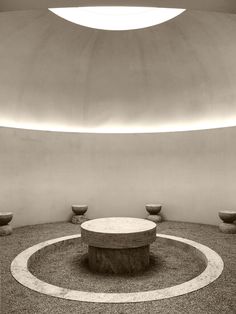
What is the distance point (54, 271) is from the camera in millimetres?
6102

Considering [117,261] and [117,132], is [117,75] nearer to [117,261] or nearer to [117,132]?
[117,132]

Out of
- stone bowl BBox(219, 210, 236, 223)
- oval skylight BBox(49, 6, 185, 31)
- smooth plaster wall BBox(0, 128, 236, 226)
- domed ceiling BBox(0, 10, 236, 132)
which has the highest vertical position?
oval skylight BBox(49, 6, 185, 31)

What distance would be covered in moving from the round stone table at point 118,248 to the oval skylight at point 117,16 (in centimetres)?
635

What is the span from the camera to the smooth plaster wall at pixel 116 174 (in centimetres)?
1010

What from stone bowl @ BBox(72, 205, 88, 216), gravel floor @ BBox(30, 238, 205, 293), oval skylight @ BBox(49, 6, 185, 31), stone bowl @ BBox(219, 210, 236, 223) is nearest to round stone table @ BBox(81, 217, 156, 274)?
gravel floor @ BBox(30, 238, 205, 293)

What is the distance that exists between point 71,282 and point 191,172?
262 inches

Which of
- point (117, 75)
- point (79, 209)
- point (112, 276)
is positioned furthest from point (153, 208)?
point (117, 75)

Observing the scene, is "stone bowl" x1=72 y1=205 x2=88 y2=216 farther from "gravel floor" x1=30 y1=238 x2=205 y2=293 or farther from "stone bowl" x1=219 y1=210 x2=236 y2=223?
"stone bowl" x1=219 y1=210 x2=236 y2=223

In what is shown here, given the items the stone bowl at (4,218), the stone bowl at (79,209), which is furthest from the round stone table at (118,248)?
the stone bowl at (79,209)

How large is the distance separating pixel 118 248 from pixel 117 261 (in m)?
0.32

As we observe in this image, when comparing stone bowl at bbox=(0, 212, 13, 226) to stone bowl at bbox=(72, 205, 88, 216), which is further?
stone bowl at bbox=(72, 205, 88, 216)

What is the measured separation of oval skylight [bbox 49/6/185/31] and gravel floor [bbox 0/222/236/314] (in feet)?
21.3

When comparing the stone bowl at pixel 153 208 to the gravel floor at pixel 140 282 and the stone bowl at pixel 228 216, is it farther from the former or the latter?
the stone bowl at pixel 228 216

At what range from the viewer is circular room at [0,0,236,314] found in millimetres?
8250
